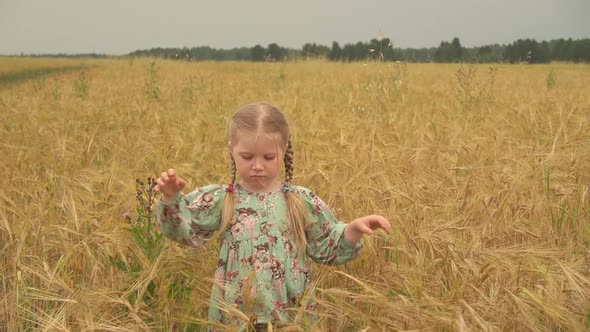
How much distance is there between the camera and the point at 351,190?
2.35m

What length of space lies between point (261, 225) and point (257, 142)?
0.25m

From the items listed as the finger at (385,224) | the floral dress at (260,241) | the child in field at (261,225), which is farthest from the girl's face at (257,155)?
the finger at (385,224)

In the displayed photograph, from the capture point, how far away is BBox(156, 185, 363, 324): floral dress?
1.71 m

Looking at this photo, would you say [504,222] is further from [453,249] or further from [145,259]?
[145,259]

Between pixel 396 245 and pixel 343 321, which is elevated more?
pixel 396 245

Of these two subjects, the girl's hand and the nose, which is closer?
the girl's hand

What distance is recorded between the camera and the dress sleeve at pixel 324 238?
1.80 m

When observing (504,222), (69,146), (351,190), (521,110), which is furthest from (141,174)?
(521,110)

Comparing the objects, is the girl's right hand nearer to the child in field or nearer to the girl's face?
the child in field

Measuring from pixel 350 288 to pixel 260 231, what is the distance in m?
0.33

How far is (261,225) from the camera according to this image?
177 cm

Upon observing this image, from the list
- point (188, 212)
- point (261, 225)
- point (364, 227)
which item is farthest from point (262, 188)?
point (364, 227)

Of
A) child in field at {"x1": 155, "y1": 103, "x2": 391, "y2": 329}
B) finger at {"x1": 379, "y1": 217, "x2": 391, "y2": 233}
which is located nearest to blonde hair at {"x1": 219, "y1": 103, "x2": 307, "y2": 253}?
child in field at {"x1": 155, "y1": 103, "x2": 391, "y2": 329}

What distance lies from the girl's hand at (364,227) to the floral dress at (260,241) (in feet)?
0.11
